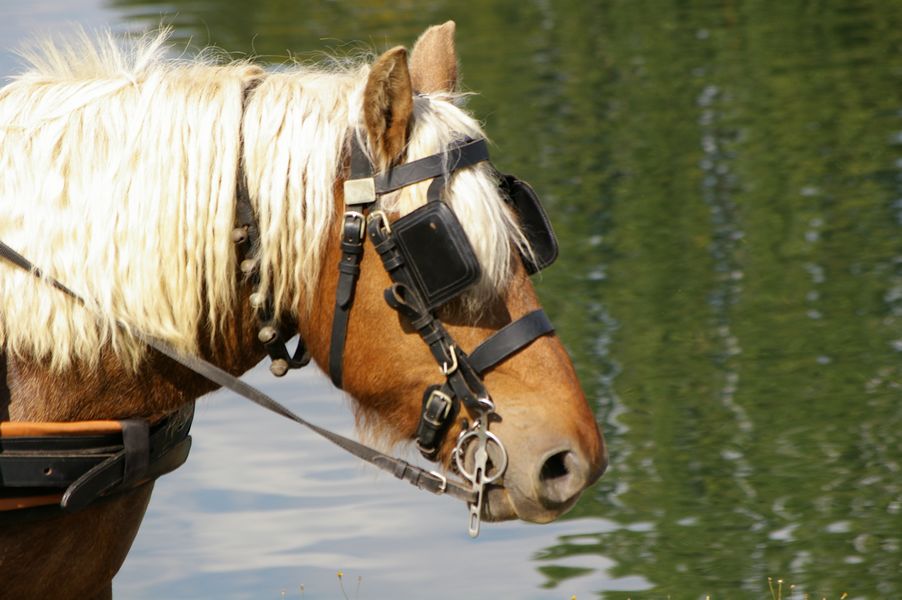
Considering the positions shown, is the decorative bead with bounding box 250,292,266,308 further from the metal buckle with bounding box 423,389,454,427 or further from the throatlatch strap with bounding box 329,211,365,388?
the metal buckle with bounding box 423,389,454,427

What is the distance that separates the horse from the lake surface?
84 centimetres

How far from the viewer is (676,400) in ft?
24.7

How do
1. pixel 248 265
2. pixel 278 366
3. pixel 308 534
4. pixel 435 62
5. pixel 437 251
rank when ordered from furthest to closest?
1. pixel 308 534
2. pixel 435 62
3. pixel 278 366
4. pixel 248 265
5. pixel 437 251

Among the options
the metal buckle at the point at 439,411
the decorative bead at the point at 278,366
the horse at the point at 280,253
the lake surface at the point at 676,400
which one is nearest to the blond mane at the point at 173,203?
the horse at the point at 280,253

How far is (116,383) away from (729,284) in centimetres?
660

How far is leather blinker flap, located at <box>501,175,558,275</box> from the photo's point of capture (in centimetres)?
288

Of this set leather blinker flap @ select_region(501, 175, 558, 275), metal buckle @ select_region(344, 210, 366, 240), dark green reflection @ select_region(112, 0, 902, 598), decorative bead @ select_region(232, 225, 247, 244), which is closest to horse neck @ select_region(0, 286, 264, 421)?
decorative bead @ select_region(232, 225, 247, 244)

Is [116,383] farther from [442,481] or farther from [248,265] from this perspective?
[442,481]

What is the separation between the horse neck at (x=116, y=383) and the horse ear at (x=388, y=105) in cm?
41

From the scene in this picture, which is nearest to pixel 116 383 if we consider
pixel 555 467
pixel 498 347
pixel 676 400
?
pixel 498 347

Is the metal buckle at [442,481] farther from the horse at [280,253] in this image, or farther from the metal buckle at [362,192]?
the metal buckle at [362,192]

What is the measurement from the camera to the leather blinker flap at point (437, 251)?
2.65 meters

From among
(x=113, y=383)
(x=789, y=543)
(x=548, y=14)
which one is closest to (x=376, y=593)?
(x=789, y=543)

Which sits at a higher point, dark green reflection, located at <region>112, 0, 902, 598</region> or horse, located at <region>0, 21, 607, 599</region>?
horse, located at <region>0, 21, 607, 599</region>
